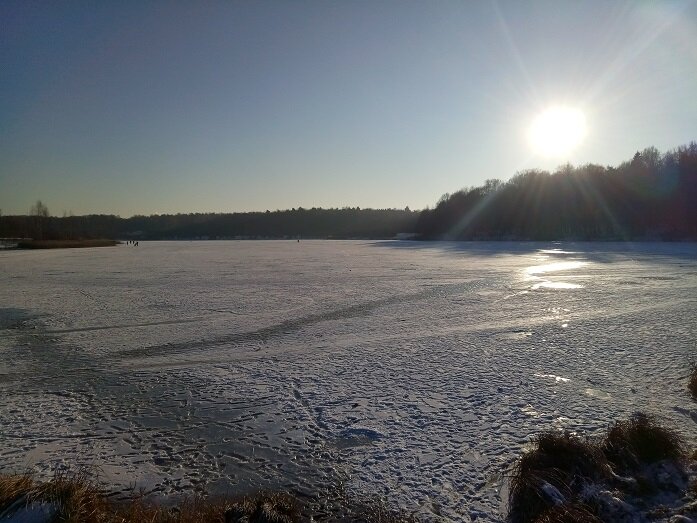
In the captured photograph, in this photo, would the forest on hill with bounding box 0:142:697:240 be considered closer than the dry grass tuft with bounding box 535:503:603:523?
No

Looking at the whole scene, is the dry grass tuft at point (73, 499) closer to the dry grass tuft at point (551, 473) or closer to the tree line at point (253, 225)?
the dry grass tuft at point (551, 473)

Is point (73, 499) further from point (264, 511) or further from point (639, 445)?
point (639, 445)

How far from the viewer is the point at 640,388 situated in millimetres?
5738

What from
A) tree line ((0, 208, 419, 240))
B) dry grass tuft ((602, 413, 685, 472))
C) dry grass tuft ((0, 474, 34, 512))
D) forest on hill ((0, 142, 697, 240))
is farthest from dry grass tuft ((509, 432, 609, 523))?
tree line ((0, 208, 419, 240))

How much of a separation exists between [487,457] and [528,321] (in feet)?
20.5

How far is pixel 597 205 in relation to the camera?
57.0 m

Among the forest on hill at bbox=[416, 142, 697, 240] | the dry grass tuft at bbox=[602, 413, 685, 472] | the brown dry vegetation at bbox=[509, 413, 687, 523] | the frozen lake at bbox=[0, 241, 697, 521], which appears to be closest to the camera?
the brown dry vegetation at bbox=[509, 413, 687, 523]

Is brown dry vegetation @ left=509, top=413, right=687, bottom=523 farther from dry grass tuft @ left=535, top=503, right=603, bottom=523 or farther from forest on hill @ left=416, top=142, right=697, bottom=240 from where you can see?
forest on hill @ left=416, top=142, right=697, bottom=240

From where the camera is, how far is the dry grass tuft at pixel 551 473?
3468mm

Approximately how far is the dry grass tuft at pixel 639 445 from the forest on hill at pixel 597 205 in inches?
1974

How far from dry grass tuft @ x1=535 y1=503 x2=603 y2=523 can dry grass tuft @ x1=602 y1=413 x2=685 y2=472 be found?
887 millimetres

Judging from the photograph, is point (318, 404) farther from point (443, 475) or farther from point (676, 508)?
point (676, 508)

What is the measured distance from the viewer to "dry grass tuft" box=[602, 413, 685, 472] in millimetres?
4012

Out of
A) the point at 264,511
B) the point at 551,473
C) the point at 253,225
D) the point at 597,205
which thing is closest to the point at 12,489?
the point at 264,511
